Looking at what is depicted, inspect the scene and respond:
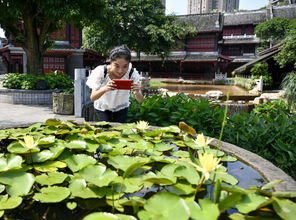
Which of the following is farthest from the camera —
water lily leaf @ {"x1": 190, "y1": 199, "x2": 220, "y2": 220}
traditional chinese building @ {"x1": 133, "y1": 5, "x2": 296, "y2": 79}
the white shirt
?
traditional chinese building @ {"x1": 133, "y1": 5, "x2": 296, "y2": 79}

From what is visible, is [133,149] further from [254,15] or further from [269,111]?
[254,15]

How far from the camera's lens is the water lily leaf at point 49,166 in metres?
1.44

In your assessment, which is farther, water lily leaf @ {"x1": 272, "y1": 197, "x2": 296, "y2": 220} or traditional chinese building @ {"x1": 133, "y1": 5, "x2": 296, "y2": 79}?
traditional chinese building @ {"x1": 133, "y1": 5, "x2": 296, "y2": 79}

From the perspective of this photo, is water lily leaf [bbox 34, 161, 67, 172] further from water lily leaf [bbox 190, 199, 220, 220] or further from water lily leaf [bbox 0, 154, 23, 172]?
water lily leaf [bbox 190, 199, 220, 220]

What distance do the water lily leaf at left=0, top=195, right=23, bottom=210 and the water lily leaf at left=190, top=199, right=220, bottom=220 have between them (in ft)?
2.43

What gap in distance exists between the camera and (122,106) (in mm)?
3229

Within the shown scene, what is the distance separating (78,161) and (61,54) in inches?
778

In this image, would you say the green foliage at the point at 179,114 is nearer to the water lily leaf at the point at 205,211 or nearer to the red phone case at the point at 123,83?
the red phone case at the point at 123,83

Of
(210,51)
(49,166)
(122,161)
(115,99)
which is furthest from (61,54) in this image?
(210,51)

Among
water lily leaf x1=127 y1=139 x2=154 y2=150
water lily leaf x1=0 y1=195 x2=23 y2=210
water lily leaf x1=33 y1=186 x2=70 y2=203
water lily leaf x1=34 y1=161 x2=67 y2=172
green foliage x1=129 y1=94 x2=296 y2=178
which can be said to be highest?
water lily leaf x1=127 y1=139 x2=154 y2=150

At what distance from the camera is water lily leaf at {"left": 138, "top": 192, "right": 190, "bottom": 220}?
94cm

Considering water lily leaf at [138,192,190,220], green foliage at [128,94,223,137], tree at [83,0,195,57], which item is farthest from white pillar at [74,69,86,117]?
tree at [83,0,195,57]

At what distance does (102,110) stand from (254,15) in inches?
1634

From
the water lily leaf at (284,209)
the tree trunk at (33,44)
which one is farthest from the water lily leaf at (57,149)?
the tree trunk at (33,44)
